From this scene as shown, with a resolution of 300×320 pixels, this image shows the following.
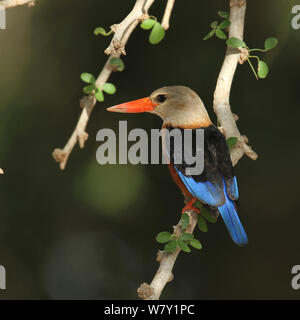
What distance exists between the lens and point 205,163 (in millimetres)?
2000

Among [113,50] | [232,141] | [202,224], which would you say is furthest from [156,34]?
[202,224]

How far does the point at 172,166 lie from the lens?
2076 millimetres

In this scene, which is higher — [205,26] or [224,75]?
[205,26]

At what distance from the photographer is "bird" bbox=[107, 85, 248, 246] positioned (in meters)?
1.91

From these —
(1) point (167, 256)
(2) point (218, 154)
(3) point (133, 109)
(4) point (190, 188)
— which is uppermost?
(3) point (133, 109)

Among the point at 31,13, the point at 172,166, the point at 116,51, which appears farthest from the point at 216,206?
the point at 31,13

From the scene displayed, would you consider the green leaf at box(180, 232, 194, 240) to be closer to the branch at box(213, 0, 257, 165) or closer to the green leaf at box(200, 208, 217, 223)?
the green leaf at box(200, 208, 217, 223)

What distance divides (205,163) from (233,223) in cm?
25

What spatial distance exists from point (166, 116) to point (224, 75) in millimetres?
355

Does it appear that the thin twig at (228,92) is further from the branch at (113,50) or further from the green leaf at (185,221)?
the branch at (113,50)

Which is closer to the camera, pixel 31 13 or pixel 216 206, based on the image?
pixel 216 206

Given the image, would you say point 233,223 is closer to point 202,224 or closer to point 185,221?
point 202,224

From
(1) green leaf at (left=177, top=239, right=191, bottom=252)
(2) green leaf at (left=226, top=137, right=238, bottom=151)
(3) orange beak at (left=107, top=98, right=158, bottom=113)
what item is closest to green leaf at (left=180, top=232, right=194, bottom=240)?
(1) green leaf at (left=177, top=239, right=191, bottom=252)

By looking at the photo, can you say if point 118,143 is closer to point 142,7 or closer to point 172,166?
point 172,166
